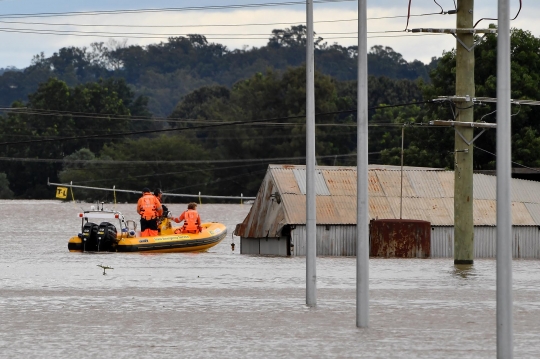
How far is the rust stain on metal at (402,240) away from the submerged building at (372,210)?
2.94 feet

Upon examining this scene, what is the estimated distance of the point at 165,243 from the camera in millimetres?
38406

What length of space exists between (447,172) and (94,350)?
28.5m

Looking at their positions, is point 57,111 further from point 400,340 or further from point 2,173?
point 400,340

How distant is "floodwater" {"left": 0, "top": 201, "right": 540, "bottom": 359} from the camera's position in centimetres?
1477

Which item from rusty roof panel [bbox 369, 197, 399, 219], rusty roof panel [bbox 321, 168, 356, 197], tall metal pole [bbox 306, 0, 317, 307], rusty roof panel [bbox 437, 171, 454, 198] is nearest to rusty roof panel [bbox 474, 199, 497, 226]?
rusty roof panel [bbox 437, 171, 454, 198]

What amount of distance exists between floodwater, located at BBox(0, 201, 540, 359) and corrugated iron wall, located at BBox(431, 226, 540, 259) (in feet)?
10.1

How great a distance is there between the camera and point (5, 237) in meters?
60.0

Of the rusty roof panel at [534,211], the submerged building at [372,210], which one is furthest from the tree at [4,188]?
the rusty roof panel at [534,211]

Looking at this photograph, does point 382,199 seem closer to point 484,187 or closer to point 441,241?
point 441,241

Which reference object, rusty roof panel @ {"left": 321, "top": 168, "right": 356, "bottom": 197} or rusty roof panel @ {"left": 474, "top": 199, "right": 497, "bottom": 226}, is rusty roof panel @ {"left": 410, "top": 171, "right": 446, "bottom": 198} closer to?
rusty roof panel @ {"left": 474, "top": 199, "right": 497, "bottom": 226}

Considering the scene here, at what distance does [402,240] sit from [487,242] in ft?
11.2

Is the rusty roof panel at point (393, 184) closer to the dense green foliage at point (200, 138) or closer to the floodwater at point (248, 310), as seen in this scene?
the floodwater at point (248, 310)

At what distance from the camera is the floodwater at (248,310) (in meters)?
14.8

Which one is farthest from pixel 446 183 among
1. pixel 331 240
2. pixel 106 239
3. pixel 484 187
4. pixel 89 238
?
pixel 89 238
